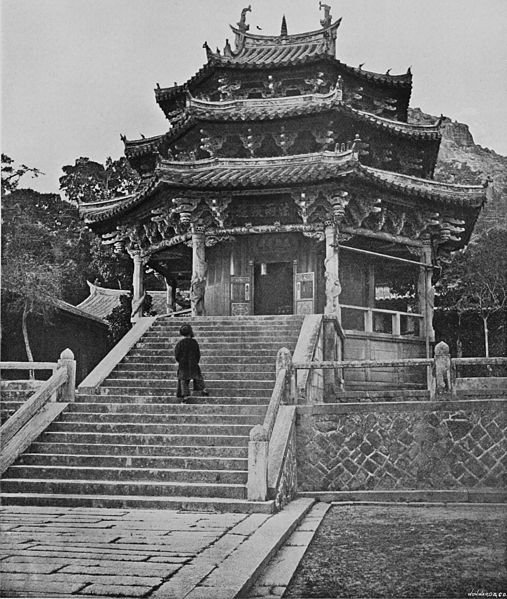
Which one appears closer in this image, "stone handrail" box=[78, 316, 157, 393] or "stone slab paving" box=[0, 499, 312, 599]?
"stone slab paving" box=[0, 499, 312, 599]

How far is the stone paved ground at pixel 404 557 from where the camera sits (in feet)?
18.7

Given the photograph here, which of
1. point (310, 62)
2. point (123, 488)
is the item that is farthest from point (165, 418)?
point (310, 62)

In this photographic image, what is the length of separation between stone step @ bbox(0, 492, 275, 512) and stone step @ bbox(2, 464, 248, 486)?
483mm

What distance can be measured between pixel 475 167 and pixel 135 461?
128 feet

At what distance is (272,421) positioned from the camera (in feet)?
33.2

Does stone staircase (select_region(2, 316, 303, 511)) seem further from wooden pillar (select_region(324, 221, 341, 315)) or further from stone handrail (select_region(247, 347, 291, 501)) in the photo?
wooden pillar (select_region(324, 221, 341, 315))

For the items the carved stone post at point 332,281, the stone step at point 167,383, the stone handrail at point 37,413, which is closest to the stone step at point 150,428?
the stone handrail at point 37,413

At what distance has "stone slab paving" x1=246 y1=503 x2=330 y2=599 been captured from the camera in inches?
224

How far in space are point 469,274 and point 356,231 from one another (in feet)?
33.5

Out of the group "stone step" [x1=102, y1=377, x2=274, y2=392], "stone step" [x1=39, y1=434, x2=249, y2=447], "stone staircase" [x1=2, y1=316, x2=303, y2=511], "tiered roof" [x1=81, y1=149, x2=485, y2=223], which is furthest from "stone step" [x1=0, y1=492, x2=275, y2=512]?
"tiered roof" [x1=81, y1=149, x2=485, y2=223]

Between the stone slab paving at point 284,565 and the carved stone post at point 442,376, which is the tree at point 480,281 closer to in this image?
the carved stone post at point 442,376

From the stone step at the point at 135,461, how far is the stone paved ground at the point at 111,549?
1.39 meters

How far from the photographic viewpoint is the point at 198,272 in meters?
18.3

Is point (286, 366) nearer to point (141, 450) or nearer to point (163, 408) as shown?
point (163, 408)
